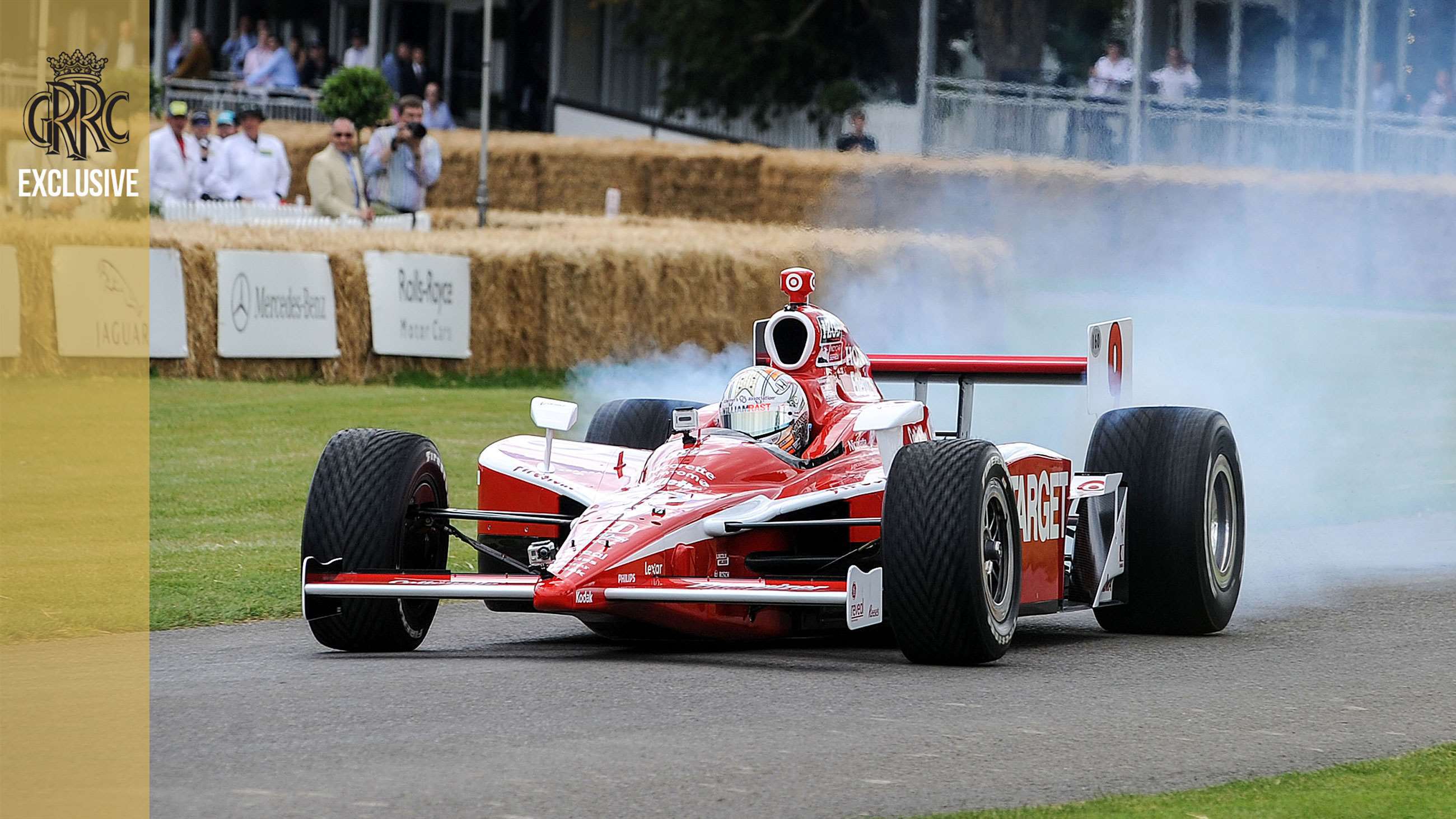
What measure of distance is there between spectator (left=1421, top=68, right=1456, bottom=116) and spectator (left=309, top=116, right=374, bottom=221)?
1121 centimetres

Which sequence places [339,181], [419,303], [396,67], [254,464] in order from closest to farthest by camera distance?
1. [254,464]
2. [419,303]
3. [339,181]
4. [396,67]

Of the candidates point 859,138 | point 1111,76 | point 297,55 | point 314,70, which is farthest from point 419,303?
point 297,55

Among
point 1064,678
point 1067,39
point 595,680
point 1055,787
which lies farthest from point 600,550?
point 1067,39

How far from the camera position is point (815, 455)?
331 inches

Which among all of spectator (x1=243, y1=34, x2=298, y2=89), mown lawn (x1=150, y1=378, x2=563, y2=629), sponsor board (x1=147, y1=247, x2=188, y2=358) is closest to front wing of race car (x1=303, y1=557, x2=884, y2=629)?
mown lawn (x1=150, y1=378, x2=563, y2=629)

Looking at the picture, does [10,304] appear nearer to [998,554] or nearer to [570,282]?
[570,282]

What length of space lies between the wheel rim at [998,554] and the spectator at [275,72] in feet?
83.3

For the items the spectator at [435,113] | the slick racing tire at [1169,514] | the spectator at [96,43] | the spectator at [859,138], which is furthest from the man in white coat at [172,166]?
the slick racing tire at [1169,514]

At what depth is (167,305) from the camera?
58.6ft

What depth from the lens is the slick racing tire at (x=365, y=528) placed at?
771 cm

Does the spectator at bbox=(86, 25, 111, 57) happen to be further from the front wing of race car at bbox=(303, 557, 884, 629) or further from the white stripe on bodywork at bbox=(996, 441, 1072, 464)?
the front wing of race car at bbox=(303, 557, 884, 629)

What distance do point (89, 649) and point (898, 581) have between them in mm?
3122

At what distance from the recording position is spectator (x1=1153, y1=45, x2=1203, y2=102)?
24953mm

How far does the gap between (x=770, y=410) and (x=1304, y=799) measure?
3312 millimetres
